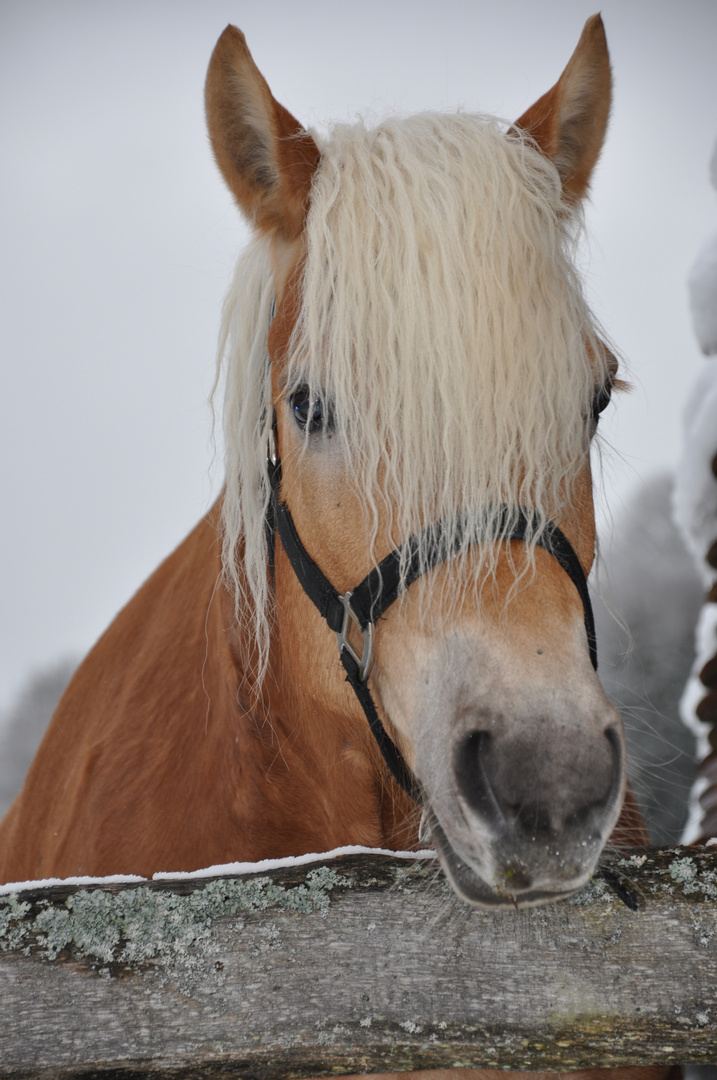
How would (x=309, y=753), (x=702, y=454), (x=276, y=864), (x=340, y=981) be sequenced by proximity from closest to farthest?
(x=340, y=981), (x=276, y=864), (x=309, y=753), (x=702, y=454)

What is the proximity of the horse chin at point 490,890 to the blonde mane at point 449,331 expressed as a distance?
1.23ft

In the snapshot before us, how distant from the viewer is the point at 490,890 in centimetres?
92

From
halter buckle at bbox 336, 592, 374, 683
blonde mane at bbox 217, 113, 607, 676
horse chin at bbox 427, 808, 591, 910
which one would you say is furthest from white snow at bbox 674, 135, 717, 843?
horse chin at bbox 427, 808, 591, 910

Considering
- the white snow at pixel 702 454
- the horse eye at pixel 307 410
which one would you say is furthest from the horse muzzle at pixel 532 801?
the white snow at pixel 702 454

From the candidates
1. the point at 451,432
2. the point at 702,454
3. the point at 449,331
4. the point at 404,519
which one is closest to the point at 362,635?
the point at 404,519

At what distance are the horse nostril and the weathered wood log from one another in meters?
0.12

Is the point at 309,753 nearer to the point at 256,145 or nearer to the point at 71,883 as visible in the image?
the point at 71,883

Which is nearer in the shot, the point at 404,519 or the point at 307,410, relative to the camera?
the point at 404,519

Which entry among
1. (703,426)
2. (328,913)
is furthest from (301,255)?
(703,426)

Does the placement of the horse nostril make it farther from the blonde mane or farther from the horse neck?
the horse neck

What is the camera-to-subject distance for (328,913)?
907 mm

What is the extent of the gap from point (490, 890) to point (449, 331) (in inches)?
30.9

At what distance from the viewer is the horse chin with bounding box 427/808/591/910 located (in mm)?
899

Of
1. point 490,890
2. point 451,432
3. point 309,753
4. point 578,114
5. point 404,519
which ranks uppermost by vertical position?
point 578,114
